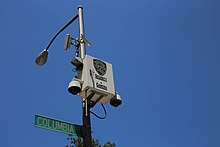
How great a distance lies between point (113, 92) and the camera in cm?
668

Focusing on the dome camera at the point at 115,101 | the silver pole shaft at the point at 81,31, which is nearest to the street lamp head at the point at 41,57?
the silver pole shaft at the point at 81,31

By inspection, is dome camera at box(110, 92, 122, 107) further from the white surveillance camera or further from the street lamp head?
the street lamp head

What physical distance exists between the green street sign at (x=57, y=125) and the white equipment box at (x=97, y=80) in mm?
656

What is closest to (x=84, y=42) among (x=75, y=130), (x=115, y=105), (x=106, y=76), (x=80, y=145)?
(x=106, y=76)

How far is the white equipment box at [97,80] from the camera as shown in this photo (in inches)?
253

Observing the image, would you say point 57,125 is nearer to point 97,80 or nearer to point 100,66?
point 97,80

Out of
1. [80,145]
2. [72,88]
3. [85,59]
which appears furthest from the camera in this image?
[80,145]

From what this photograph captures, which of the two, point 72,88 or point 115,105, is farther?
point 115,105

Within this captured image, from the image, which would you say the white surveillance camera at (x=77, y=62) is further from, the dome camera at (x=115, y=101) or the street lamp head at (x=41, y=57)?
the street lamp head at (x=41, y=57)

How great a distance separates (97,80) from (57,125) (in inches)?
44.7

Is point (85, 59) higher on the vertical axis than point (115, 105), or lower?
higher

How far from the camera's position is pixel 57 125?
6.06 metres

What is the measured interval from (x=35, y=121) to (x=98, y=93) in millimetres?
1288

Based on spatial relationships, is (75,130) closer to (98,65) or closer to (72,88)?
(72,88)
